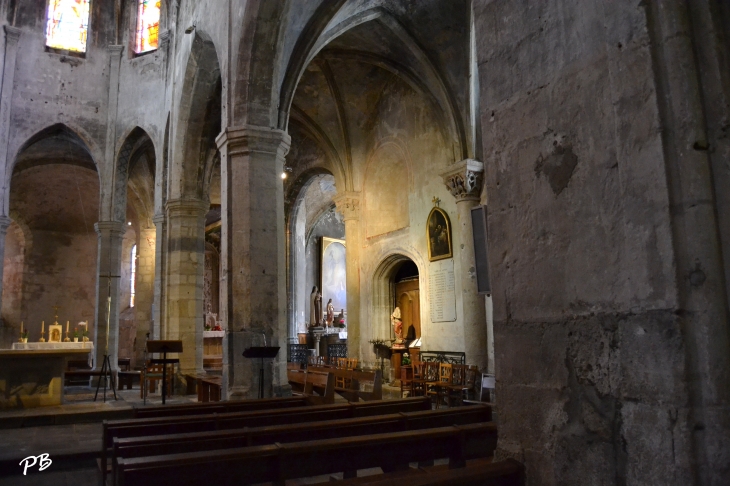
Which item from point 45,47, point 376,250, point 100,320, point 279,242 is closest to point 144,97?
point 45,47

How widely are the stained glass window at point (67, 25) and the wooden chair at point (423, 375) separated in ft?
44.9

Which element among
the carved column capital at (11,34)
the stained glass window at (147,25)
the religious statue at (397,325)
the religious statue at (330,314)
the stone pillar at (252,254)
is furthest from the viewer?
the religious statue at (330,314)

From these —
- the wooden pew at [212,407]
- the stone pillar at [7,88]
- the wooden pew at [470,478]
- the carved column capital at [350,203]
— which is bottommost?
the wooden pew at [212,407]

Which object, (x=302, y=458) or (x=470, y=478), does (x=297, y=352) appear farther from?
(x=470, y=478)

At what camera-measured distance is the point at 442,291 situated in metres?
14.1

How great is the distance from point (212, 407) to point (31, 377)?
18.6ft

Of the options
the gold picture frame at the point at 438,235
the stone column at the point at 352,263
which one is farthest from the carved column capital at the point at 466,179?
the stone column at the point at 352,263

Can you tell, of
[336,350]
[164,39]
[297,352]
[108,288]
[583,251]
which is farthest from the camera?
[336,350]

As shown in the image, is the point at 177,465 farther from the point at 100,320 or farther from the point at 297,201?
the point at 297,201

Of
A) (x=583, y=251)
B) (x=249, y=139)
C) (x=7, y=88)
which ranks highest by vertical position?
(x=7, y=88)

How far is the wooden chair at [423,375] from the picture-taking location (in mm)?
11768

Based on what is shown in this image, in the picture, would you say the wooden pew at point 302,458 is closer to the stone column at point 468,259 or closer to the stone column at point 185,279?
the stone column at point 468,259

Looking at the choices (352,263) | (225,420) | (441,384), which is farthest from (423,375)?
(225,420)

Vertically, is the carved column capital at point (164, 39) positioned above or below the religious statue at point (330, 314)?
above
